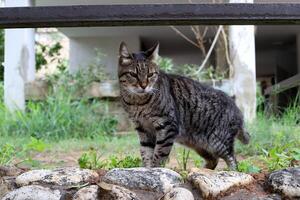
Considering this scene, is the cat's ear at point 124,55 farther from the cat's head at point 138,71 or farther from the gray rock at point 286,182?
the gray rock at point 286,182

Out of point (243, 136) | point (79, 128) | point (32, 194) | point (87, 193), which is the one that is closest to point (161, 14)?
point (87, 193)

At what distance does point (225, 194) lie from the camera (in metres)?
2.17

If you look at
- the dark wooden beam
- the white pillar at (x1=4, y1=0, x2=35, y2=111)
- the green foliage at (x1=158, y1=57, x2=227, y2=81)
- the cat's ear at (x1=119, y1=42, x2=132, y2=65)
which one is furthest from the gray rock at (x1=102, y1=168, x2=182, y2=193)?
the white pillar at (x1=4, y1=0, x2=35, y2=111)

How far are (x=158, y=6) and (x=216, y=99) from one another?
1773 mm

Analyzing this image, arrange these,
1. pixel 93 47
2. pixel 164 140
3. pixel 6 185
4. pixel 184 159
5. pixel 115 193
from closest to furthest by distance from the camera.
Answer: pixel 115 193, pixel 6 185, pixel 184 159, pixel 164 140, pixel 93 47

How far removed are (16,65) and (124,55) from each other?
16.4ft

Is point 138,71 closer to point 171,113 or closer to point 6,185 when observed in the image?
point 171,113

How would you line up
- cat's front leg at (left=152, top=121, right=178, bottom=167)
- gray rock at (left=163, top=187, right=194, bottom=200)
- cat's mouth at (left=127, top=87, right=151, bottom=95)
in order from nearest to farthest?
gray rock at (left=163, top=187, right=194, bottom=200)
cat's front leg at (left=152, top=121, right=178, bottom=167)
cat's mouth at (left=127, top=87, right=151, bottom=95)

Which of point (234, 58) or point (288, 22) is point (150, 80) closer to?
point (288, 22)

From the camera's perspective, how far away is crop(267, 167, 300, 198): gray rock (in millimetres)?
2146

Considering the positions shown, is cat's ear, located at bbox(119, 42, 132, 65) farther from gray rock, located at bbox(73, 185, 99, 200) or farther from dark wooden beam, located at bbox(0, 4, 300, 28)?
gray rock, located at bbox(73, 185, 99, 200)

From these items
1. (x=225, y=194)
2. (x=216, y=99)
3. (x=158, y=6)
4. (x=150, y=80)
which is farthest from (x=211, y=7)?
(x=216, y=99)

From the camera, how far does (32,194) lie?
2123 millimetres

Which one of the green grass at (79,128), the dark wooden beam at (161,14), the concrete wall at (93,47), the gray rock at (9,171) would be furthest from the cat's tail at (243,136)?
the concrete wall at (93,47)
